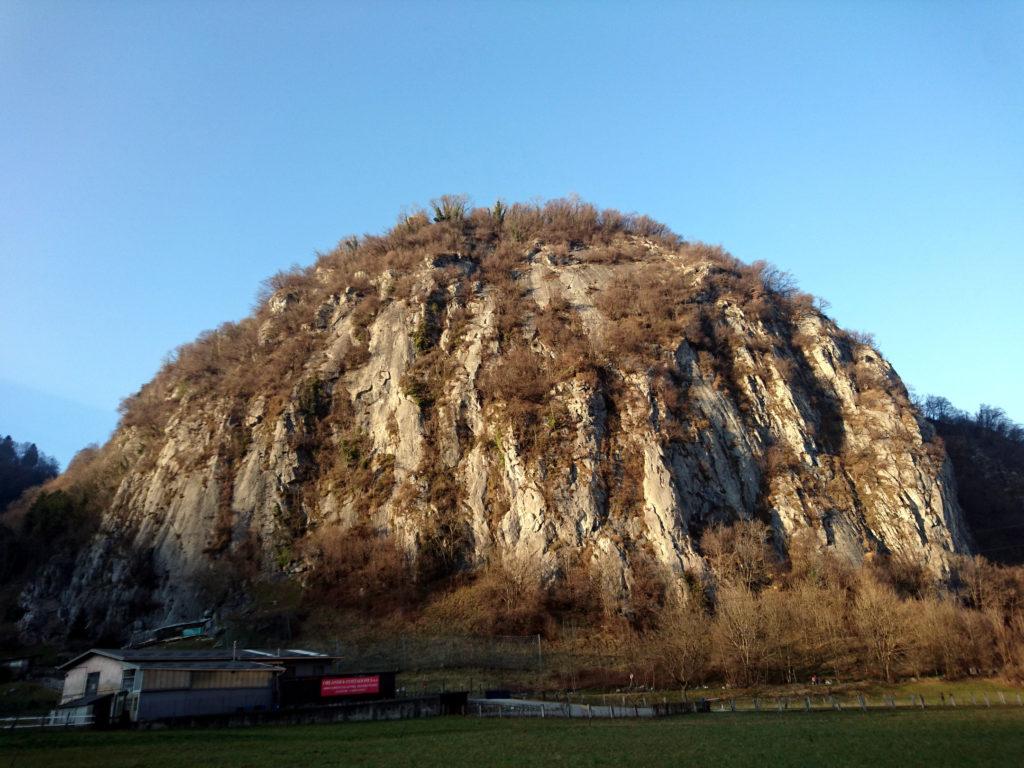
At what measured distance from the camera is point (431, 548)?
2062 inches

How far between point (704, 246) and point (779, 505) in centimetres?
4298

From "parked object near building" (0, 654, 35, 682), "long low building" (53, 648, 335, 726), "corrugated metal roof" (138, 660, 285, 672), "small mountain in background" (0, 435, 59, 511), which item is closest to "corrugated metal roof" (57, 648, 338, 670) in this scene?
"long low building" (53, 648, 335, 726)

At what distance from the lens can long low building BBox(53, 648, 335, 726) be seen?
28.9 meters

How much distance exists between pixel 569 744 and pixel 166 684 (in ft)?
63.1

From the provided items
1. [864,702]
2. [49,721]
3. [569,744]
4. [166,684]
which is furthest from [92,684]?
[864,702]

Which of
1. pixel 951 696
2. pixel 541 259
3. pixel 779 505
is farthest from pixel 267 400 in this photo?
pixel 951 696

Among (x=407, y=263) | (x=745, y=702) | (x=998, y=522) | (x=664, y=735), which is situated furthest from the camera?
(x=407, y=263)

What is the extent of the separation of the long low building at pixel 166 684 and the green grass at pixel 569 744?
3.66 meters

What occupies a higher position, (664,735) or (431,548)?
(431,548)

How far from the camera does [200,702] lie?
30.7 meters

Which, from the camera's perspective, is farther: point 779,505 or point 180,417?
point 180,417

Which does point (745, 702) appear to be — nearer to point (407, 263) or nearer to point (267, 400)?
point (267, 400)

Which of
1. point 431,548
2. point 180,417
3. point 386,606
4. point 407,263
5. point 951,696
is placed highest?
point 407,263

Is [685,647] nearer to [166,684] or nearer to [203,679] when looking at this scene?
[203,679]
